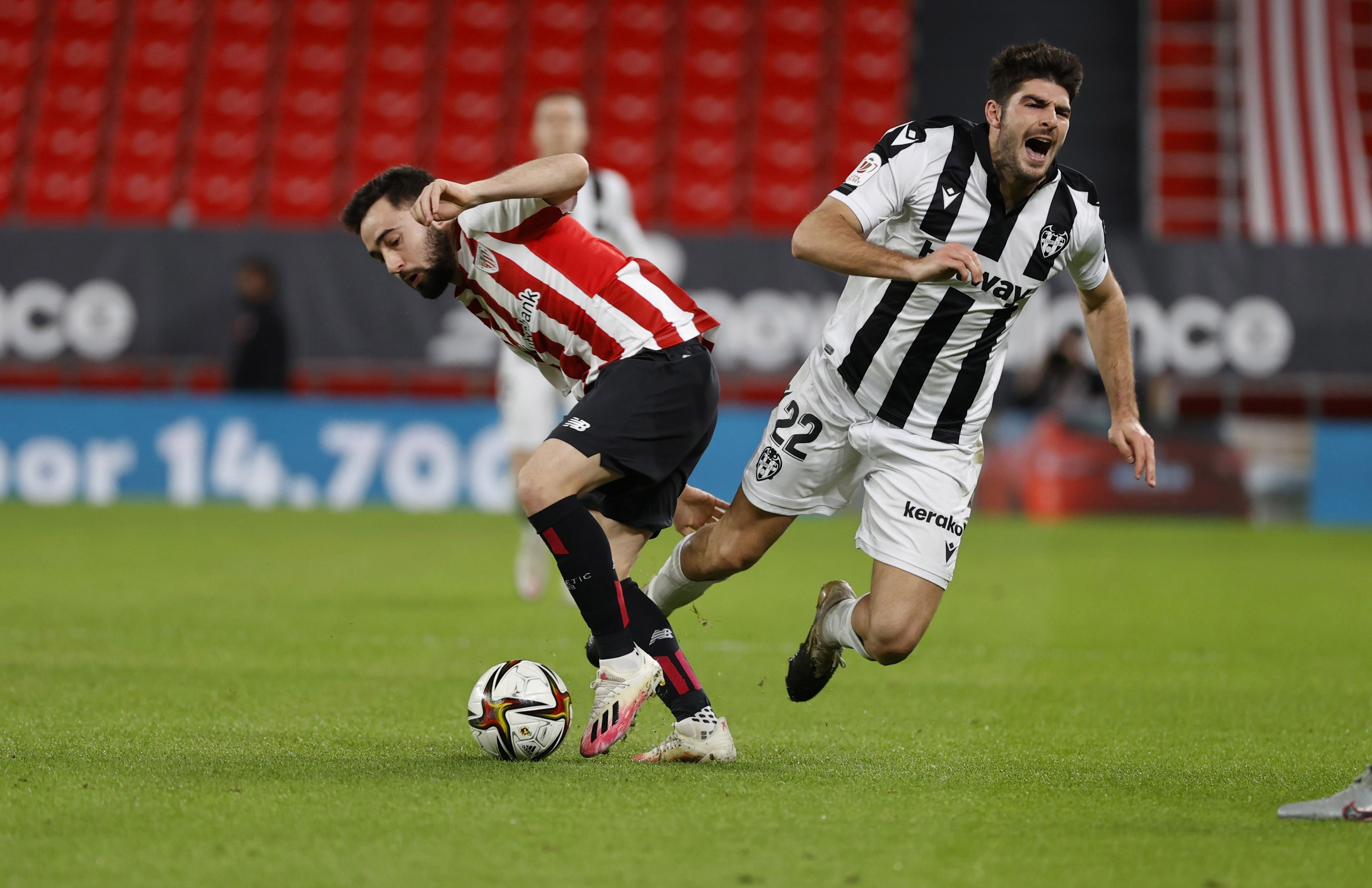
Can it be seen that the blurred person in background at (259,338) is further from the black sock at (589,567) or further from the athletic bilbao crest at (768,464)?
the black sock at (589,567)

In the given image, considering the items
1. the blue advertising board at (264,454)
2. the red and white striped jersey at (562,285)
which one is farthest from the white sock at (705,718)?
the blue advertising board at (264,454)

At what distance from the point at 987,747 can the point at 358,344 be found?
11285mm

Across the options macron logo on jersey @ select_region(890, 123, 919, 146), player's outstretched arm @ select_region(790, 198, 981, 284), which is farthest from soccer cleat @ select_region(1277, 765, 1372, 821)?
macron logo on jersey @ select_region(890, 123, 919, 146)

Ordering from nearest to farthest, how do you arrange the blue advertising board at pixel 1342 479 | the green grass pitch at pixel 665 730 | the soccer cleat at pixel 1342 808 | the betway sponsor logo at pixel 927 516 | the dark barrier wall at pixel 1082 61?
the green grass pitch at pixel 665 730, the soccer cleat at pixel 1342 808, the betway sponsor logo at pixel 927 516, the blue advertising board at pixel 1342 479, the dark barrier wall at pixel 1082 61

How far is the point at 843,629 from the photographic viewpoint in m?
4.81

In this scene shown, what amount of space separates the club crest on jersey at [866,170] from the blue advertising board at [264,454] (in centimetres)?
927

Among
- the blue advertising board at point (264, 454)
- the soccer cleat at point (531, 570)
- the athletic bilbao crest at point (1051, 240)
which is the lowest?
the blue advertising board at point (264, 454)

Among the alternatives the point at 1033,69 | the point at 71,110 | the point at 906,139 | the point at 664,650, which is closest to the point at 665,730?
the point at 664,650

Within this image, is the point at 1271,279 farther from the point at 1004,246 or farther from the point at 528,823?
the point at 528,823

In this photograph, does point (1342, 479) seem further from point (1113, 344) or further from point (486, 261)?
point (486, 261)

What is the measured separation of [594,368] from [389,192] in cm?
73

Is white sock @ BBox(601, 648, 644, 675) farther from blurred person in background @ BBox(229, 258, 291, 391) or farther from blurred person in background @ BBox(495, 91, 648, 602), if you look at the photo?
blurred person in background @ BBox(229, 258, 291, 391)

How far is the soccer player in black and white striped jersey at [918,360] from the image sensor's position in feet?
14.9

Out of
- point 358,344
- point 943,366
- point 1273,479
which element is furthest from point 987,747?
point 358,344
